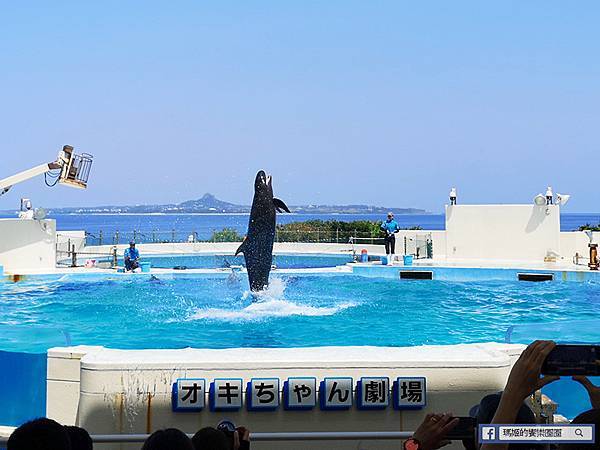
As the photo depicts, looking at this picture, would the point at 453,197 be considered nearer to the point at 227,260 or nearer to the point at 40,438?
the point at 227,260

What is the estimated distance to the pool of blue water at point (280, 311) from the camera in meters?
8.38

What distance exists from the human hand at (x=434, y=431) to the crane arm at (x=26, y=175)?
17545 millimetres

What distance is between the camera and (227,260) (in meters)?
20.6

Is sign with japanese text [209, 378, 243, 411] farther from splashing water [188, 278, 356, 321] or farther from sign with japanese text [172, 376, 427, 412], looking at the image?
splashing water [188, 278, 356, 321]

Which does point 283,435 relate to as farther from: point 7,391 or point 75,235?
point 75,235

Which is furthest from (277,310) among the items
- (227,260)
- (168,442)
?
(227,260)

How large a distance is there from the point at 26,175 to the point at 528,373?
17959mm

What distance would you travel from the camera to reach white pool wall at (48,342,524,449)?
461 cm

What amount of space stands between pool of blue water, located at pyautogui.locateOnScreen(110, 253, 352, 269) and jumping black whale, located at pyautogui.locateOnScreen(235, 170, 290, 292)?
8.72m

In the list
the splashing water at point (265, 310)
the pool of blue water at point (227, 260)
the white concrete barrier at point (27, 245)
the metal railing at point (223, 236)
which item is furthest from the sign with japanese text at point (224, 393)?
the metal railing at point (223, 236)

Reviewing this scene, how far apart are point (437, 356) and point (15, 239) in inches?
559

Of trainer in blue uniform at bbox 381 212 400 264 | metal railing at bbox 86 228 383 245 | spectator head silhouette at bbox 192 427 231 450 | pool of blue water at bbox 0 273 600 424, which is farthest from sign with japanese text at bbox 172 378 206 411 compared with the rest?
metal railing at bbox 86 228 383 245

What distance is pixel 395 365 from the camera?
4691 mm

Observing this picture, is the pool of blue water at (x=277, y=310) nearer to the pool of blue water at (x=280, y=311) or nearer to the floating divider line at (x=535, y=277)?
the pool of blue water at (x=280, y=311)
